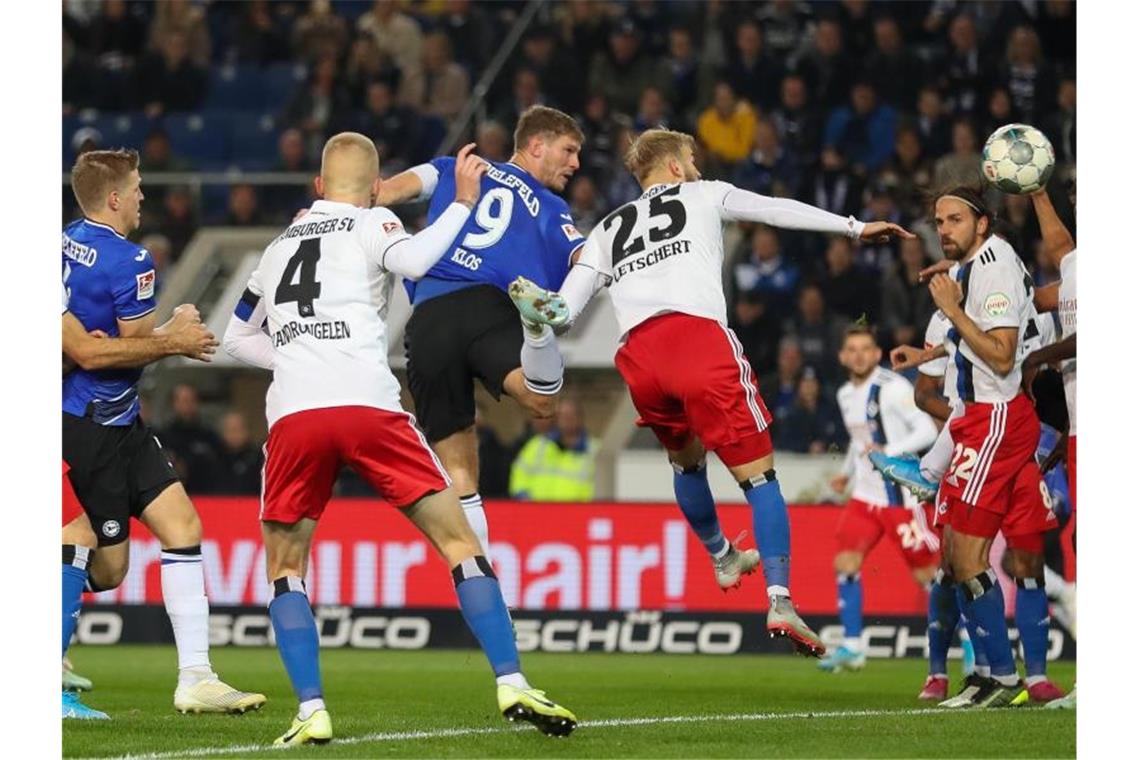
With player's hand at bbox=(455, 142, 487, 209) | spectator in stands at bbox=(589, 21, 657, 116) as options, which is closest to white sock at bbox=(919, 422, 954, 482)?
player's hand at bbox=(455, 142, 487, 209)

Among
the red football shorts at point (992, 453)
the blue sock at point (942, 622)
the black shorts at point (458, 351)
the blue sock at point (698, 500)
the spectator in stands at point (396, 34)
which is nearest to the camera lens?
the red football shorts at point (992, 453)

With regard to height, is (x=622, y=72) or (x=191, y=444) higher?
(x=622, y=72)

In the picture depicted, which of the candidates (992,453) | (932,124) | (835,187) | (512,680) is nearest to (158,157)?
(835,187)

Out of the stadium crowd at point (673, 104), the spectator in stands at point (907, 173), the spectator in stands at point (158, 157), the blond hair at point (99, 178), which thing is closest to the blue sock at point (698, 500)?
the blond hair at point (99, 178)

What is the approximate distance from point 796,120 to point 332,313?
10897 millimetres

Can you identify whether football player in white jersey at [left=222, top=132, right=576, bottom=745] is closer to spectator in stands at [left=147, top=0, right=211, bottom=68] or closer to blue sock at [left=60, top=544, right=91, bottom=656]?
blue sock at [left=60, top=544, right=91, bottom=656]

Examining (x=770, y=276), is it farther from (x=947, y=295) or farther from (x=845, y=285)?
(x=947, y=295)

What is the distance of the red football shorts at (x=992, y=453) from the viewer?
8.70 m

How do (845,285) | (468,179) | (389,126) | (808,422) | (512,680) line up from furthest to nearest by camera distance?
(389,126) < (845,285) < (808,422) < (468,179) < (512,680)

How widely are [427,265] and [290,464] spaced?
2.93 feet

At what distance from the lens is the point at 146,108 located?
19.6 metres

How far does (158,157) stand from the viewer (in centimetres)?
1827

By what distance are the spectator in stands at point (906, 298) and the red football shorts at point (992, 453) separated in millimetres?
6065

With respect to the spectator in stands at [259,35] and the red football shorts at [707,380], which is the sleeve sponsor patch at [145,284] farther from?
the spectator in stands at [259,35]
